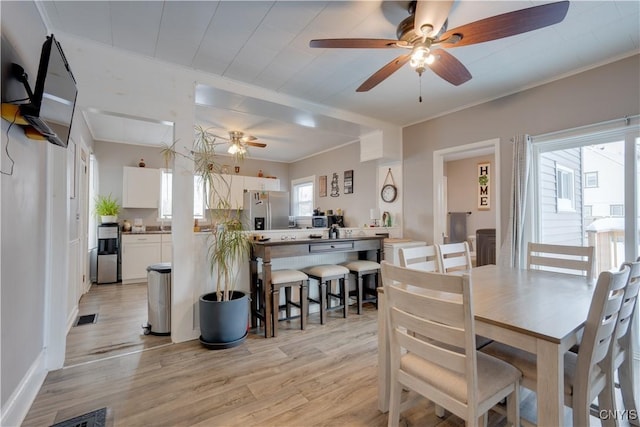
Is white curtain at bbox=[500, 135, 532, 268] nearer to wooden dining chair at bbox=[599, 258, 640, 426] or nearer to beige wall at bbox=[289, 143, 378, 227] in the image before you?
wooden dining chair at bbox=[599, 258, 640, 426]

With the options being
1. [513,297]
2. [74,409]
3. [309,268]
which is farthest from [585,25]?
[74,409]

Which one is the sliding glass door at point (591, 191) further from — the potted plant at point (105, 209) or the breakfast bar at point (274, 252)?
the potted plant at point (105, 209)

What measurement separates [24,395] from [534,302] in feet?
9.76

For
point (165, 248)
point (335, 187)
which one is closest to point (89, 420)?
point (165, 248)

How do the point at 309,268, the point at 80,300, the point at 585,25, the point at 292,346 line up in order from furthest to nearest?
the point at 80,300 → the point at 309,268 → the point at 292,346 → the point at 585,25

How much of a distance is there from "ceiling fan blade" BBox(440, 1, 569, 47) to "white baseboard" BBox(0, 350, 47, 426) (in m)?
3.25

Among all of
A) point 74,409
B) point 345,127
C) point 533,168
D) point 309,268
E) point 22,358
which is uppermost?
point 345,127

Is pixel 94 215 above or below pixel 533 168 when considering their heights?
below

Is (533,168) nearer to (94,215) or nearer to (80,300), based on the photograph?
(80,300)

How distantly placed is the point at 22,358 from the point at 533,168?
182 inches

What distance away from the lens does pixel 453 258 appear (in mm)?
2363

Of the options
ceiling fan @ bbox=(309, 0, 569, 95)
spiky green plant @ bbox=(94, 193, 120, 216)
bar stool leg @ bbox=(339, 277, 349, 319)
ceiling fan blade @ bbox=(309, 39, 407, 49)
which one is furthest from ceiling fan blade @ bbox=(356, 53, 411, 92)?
spiky green plant @ bbox=(94, 193, 120, 216)

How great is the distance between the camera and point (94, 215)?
5164 mm

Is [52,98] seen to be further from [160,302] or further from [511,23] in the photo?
[511,23]
